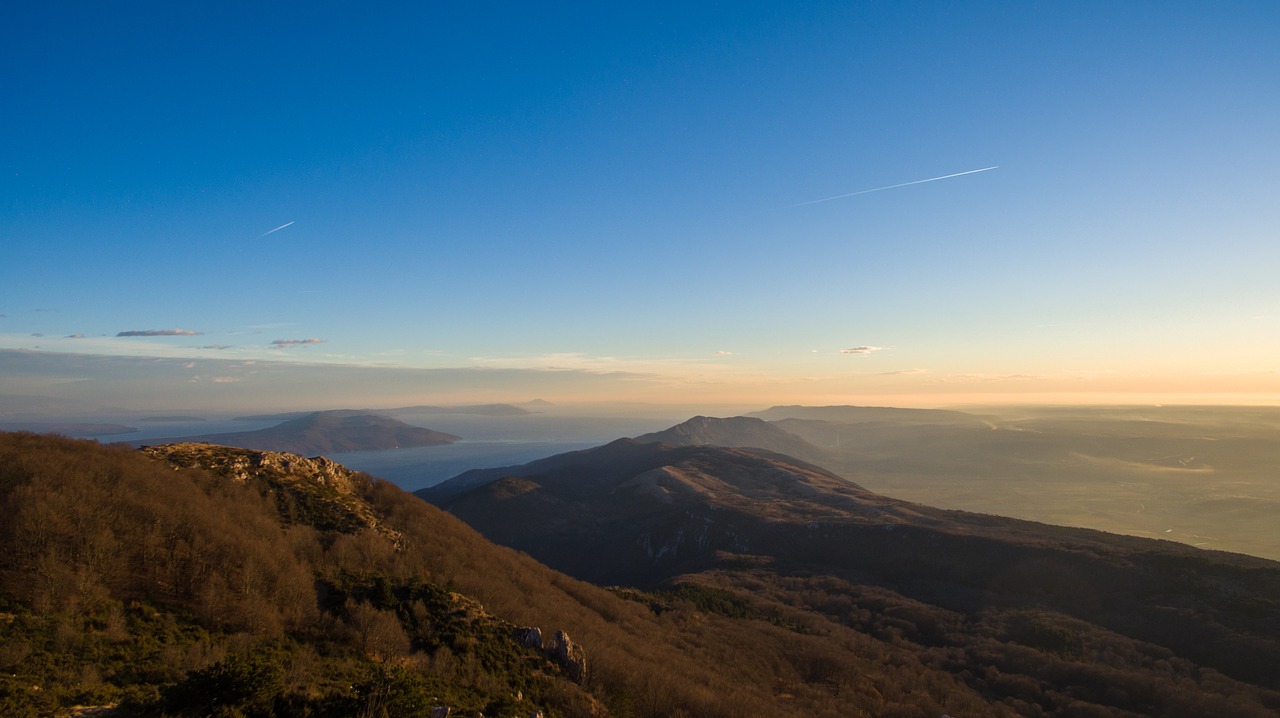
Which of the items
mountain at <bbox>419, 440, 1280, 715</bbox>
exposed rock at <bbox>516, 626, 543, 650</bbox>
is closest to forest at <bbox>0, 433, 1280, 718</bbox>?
exposed rock at <bbox>516, 626, 543, 650</bbox>

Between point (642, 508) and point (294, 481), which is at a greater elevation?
point (294, 481)

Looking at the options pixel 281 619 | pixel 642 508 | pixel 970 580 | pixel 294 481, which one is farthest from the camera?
pixel 642 508

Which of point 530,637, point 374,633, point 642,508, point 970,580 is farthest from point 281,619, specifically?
point 642,508

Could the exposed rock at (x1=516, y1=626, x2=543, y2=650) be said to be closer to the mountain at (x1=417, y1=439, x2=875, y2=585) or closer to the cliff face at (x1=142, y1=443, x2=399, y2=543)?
the cliff face at (x1=142, y1=443, x2=399, y2=543)

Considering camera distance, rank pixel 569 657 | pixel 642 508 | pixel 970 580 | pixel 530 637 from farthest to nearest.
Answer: pixel 642 508
pixel 970 580
pixel 530 637
pixel 569 657

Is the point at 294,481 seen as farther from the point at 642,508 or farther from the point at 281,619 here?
the point at 642,508
